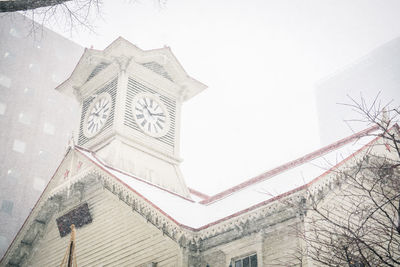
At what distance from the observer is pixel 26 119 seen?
6869cm

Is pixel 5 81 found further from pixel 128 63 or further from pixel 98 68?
pixel 128 63

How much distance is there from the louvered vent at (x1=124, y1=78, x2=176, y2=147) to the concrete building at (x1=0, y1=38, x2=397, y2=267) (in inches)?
2.7

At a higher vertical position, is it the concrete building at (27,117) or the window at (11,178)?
the concrete building at (27,117)

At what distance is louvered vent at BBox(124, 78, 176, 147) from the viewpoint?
2559cm

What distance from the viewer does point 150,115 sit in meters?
26.7

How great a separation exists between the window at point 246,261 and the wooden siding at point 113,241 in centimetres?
193

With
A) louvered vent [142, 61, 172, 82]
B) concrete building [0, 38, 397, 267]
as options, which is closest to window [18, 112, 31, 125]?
concrete building [0, 38, 397, 267]

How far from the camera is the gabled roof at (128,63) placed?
26719 mm

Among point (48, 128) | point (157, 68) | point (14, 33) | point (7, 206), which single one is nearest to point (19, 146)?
point (48, 128)

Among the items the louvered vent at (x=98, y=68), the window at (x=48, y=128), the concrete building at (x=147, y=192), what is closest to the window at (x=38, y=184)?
the window at (x=48, y=128)

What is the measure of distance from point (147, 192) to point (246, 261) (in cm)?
563

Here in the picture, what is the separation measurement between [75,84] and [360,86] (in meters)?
134

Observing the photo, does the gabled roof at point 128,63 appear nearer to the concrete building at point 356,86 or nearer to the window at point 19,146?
the window at point 19,146

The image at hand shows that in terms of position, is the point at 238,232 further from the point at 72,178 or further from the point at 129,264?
the point at 72,178
